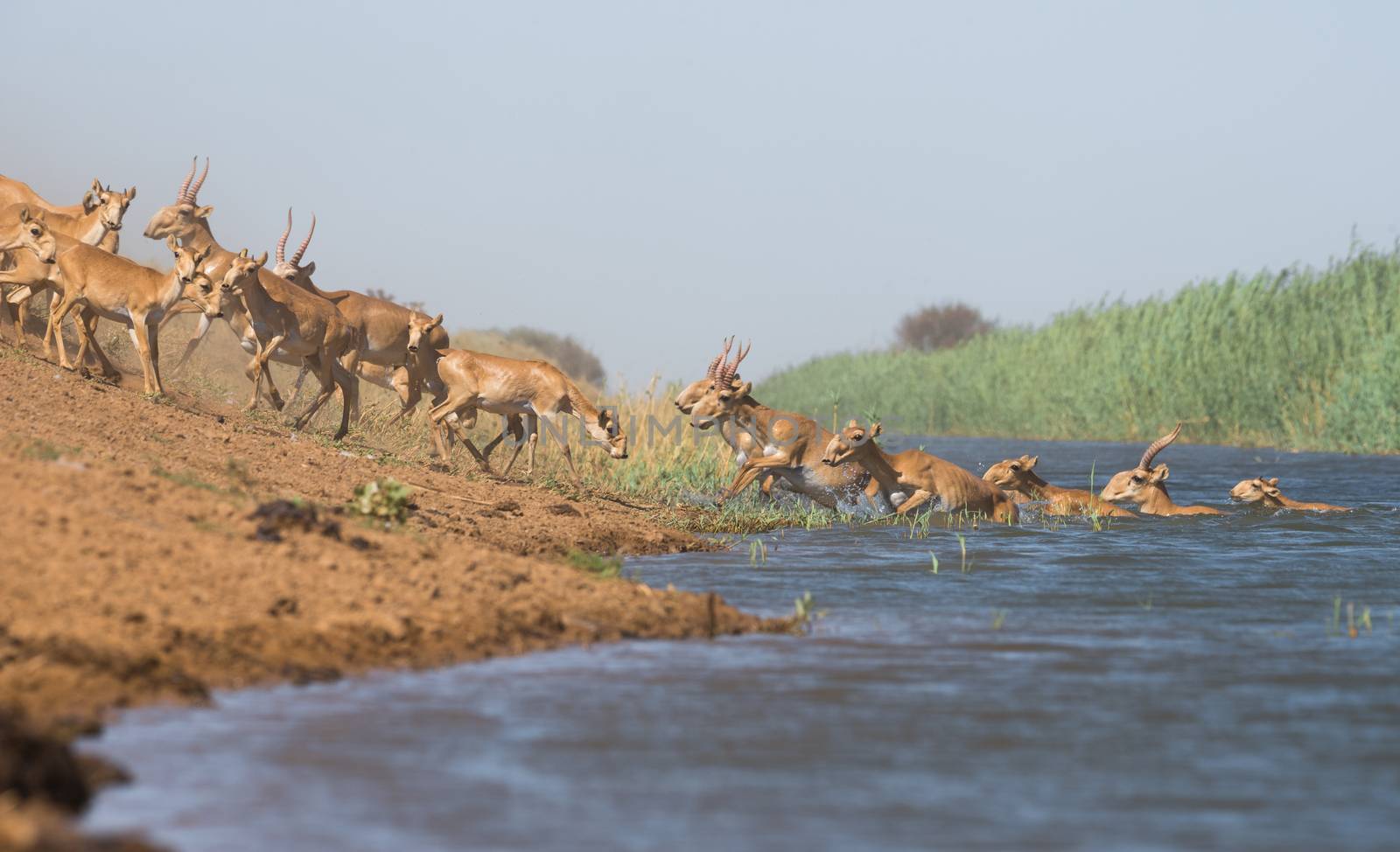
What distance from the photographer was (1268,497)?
1845cm

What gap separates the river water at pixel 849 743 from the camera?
4.87m

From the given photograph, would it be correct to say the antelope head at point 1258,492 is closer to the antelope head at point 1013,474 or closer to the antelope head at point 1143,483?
the antelope head at point 1143,483

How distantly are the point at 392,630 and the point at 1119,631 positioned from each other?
4013 mm

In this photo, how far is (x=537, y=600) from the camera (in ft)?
28.7

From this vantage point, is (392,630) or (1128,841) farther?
(392,630)

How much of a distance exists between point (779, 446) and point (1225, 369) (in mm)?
20981

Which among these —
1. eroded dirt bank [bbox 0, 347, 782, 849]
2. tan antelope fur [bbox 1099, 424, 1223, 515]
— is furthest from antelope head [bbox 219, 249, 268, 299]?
tan antelope fur [bbox 1099, 424, 1223, 515]

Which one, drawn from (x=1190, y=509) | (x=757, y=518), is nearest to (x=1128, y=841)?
(x=757, y=518)

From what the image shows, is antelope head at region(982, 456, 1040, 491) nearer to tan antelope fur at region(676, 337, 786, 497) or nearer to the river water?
tan antelope fur at region(676, 337, 786, 497)

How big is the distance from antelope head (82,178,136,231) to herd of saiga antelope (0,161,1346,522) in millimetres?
19

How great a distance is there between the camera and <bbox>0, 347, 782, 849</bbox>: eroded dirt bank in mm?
6234

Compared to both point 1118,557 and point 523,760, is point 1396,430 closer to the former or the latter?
point 1118,557

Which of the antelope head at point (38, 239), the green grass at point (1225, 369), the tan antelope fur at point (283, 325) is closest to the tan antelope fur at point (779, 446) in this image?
the tan antelope fur at point (283, 325)

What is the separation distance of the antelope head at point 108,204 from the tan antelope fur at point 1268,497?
1276 cm
